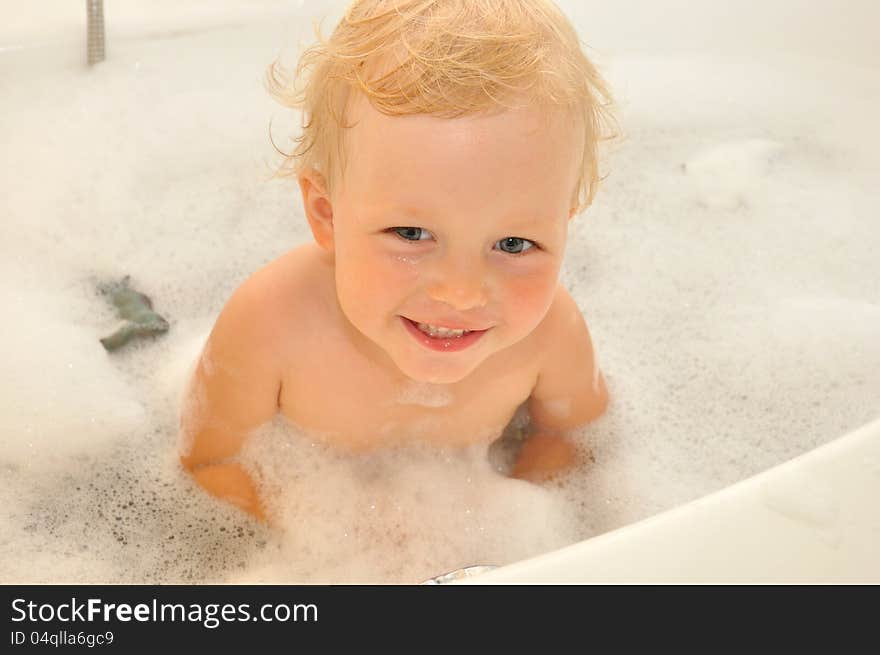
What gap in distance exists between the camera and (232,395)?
107cm

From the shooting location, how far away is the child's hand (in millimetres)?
1194

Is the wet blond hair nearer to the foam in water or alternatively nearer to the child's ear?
the child's ear

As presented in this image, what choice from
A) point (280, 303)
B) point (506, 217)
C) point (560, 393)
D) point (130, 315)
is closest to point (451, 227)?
point (506, 217)

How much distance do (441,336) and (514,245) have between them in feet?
0.38

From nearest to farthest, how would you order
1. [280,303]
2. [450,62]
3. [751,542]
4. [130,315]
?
1. [751,542]
2. [450,62]
3. [280,303]
4. [130,315]

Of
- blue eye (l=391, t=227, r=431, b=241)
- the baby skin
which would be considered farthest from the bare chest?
blue eye (l=391, t=227, r=431, b=241)

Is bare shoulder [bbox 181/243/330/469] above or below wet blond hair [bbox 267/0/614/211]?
below

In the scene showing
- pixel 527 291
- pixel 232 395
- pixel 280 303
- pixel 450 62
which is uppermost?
pixel 450 62

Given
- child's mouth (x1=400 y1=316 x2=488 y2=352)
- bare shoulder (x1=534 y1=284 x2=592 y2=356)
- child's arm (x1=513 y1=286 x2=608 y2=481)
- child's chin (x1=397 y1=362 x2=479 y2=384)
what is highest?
child's mouth (x1=400 y1=316 x2=488 y2=352)

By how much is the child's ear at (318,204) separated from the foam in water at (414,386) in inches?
9.2

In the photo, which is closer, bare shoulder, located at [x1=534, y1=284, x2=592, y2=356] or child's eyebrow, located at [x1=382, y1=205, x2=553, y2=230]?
child's eyebrow, located at [x1=382, y1=205, x2=553, y2=230]

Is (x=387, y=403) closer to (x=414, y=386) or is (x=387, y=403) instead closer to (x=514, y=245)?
(x=414, y=386)
